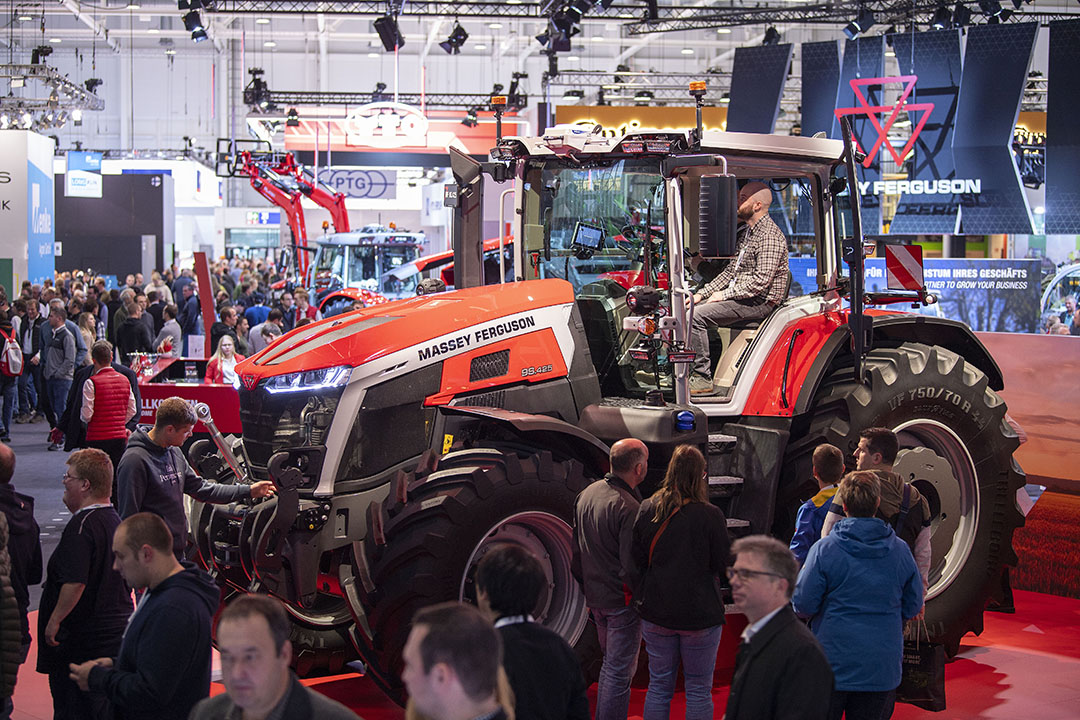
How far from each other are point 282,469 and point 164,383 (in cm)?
524

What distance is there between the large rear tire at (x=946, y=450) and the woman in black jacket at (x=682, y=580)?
1706 mm

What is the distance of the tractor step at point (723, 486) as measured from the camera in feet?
20.5

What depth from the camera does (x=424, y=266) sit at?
1902cm

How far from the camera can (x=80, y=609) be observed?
455cm

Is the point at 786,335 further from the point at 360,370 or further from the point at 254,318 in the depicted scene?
the point at 254,318

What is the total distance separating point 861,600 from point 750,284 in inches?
99.7

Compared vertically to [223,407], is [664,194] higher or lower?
higher

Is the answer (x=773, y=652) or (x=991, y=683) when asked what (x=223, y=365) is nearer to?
(x=991, y=683)

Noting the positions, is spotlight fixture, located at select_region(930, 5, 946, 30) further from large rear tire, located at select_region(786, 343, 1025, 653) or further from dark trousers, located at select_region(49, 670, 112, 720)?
dark trousers, located at select_region(49, 670, 112, 720)

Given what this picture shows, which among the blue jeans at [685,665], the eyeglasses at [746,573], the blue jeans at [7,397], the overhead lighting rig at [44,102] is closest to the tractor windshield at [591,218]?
the blue jeans at [685,665]

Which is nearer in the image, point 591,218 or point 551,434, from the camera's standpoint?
point 551,434

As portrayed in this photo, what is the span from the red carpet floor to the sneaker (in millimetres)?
1474

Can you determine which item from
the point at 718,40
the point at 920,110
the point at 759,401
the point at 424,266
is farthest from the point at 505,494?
the point at 718,40

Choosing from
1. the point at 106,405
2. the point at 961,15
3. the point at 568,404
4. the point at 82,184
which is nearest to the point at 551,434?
the point at 568,404
